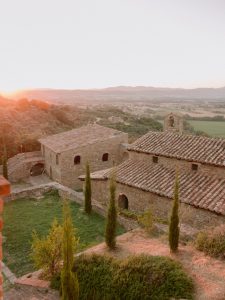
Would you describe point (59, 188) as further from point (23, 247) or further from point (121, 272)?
point (121, 272)

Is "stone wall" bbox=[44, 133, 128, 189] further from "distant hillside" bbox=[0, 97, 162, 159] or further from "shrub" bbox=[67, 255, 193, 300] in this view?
"shrub" bbox=[67, 255, 193, 300]

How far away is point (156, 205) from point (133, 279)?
7616 mm

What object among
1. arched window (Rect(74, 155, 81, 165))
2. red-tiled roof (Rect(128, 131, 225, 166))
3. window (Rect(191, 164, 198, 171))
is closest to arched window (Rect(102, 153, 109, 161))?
arched window (Rect(74, 155, 81, 165))

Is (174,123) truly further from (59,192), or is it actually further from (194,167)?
(59,192)

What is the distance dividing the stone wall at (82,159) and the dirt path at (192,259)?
13.2 meters

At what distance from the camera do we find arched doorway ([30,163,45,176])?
3341 cm

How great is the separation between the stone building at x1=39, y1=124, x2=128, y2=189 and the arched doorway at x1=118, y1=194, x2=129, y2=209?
292 inches

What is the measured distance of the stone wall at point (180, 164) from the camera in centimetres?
1723

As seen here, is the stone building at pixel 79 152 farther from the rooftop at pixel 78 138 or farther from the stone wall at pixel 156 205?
the stone wall at pixel 156 205

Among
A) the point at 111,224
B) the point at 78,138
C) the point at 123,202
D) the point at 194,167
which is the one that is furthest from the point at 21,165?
the point at 111,224

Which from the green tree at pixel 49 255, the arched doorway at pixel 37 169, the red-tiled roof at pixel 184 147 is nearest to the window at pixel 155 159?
the red-tiled roof at pixel 184 147

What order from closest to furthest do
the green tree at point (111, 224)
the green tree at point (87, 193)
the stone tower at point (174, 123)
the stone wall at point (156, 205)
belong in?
the green tree at point (111, 224), the stone wall at point (156, 205), the green tree at point (87, 193), the stone tower at point (174, 123)

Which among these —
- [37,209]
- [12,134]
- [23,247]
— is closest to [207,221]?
[23,247]

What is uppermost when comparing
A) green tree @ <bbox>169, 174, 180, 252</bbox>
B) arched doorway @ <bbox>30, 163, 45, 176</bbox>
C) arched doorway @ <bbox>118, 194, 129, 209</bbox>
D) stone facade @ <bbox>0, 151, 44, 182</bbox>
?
green tree @ <bbox>169, 174, 180, 252</bbox>
